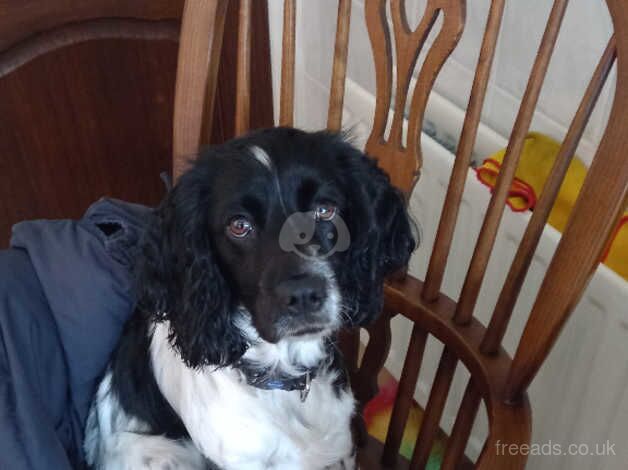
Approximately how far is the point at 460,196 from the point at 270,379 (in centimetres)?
35

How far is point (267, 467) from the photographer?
0.95 meters

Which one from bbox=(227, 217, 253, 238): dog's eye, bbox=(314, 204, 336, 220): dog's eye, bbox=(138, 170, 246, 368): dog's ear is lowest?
bbox=(138, 170, 246, 368): dog's ear

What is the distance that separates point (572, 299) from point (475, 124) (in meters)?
0.23

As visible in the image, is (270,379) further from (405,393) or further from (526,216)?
(526,216)

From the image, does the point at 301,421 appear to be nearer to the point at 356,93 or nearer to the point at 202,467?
the point at 202,467

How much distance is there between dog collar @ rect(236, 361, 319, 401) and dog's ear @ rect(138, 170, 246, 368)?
30 millimetres

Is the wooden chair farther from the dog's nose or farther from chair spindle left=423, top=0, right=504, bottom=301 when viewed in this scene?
the dog's nose

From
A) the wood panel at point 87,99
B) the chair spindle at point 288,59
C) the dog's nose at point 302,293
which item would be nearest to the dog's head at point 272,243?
the dog's nose at point 302,293

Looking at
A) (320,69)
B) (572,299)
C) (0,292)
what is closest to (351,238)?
(572,299)

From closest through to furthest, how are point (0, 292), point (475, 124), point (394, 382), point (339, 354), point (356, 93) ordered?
point (475, 124)
point (0, 292)
point (339, 354)
point (356, 93)
point (394, 382)

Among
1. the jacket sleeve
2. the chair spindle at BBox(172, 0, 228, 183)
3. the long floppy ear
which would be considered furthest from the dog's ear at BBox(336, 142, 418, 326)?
the jacket sleeve

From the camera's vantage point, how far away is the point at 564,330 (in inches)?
41.1

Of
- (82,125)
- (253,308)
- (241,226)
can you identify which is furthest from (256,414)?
(82,125)

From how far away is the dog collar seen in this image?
36.7 inches
